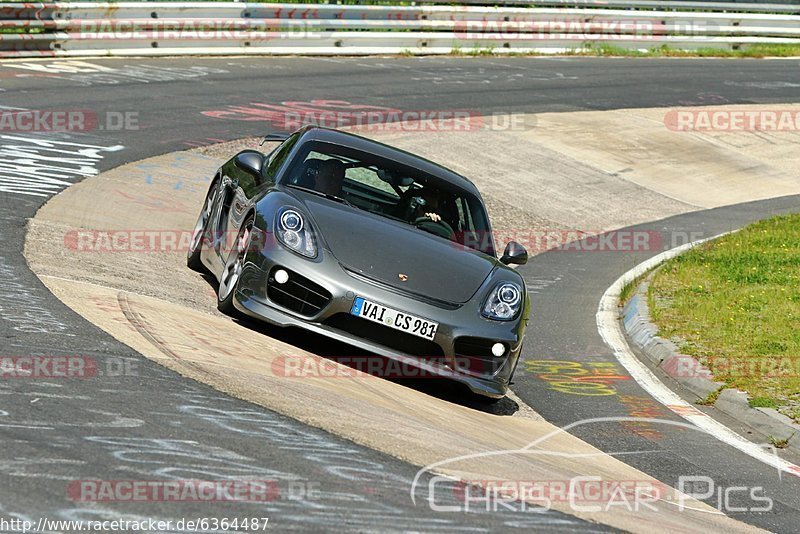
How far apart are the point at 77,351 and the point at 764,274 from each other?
308 inches

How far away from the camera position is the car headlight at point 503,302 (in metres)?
7.55

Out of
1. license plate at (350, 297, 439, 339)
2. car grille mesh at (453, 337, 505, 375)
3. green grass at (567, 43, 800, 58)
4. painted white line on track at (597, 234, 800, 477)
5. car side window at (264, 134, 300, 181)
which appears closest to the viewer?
license plate at (350, 297, 439, 339)

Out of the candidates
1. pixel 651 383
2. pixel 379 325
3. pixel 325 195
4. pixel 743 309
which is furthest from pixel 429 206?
pixel 743 309

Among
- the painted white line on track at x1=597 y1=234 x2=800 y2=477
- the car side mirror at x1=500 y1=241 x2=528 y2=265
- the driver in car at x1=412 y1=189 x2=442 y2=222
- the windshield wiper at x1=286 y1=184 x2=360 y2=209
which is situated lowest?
the painted white line on track at x1=597 y1=234 x2=800 y2=477

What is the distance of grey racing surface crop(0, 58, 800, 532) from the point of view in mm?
4520

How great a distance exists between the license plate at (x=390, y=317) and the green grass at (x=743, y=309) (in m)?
2.44

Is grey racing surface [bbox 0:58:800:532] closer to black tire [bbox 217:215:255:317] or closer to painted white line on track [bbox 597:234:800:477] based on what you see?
painted white line on track [bbox 597:234:800:477]

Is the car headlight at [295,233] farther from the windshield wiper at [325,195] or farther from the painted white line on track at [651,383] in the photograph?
the painted white line on track at [651,383]

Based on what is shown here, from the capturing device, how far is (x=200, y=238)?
948cm

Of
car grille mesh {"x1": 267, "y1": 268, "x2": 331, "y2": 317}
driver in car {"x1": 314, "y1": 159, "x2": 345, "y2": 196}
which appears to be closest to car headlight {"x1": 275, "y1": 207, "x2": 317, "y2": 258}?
car grille mesh {"x1": 267, "y1": 268, "x2": 331, "y2": 317}

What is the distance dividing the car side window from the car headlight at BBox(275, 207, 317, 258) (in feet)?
2.96

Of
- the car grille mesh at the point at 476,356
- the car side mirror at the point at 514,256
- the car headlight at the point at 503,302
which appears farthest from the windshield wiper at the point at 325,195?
the car grille mesh at the point at 476,356

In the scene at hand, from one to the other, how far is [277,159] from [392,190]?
0.91m

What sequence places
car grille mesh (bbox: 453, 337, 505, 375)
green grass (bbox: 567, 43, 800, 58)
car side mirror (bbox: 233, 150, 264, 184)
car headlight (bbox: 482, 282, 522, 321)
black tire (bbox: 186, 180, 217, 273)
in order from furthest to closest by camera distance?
green grass (bbox: 567, 43, 800, 58) < black tire (bbox: 186, 180, 217, 273) < car side mirror (bbox: 233, 150, 264, 184) < car headlight (bbox: 482, 282, 522, 321) < car grille mesh (bbox: 453, 337, 505, 375)
